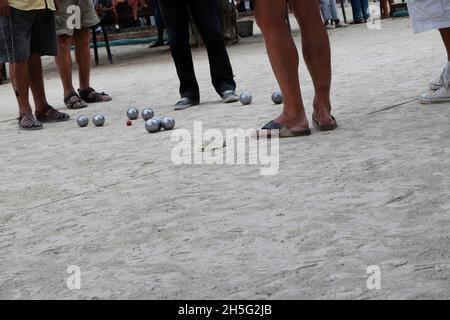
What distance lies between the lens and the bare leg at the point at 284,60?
5.05 meters

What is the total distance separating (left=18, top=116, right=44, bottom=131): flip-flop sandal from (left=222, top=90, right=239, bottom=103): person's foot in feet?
4.62

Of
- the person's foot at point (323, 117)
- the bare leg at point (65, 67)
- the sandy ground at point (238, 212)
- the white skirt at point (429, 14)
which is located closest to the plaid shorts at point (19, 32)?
the sandy ground at point (238, 212)

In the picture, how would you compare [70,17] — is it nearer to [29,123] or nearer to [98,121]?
[29,123]

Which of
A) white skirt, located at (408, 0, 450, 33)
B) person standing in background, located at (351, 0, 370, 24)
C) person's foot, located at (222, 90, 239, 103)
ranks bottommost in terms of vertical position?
person standing in background, located at (351, 0, 370, 24)

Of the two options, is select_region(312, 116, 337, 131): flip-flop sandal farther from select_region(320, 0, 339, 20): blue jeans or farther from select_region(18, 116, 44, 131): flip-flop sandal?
select_region(320, 0, 339, 20): blue jeans

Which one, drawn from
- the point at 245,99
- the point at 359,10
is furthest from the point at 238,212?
the point at 359,10

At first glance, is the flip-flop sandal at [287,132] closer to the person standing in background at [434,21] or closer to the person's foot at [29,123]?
the person standing in background at [434,21]

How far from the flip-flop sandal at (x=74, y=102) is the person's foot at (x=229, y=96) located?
164 cm

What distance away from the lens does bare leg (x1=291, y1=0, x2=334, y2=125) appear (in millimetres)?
5105

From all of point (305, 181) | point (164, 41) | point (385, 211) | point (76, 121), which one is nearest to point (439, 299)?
point (385, 211)

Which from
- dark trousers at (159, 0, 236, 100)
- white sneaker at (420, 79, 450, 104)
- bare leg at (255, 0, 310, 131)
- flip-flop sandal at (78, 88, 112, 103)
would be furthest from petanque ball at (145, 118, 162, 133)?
flip-flop sandal at (78, 88, 112, 103)

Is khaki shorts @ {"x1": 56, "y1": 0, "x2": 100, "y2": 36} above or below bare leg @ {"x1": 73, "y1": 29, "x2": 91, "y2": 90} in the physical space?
above

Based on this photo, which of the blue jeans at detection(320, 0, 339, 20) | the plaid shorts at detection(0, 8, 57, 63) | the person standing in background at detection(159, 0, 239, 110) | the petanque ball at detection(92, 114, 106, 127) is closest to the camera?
the petanque ball at detection(92, 114, 106, 127)

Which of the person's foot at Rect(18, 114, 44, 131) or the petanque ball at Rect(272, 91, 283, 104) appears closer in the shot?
the petanque ball at Rect(272, 91, 283, 104)
